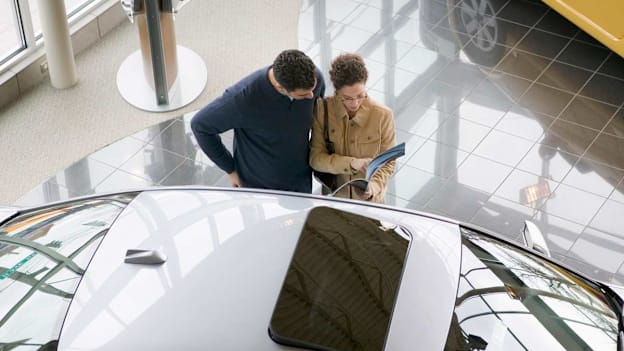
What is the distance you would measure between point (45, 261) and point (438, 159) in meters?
3.48

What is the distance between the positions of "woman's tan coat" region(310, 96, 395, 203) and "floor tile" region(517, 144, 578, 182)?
81.9 inches

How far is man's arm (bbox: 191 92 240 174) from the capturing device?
4312 millimetres

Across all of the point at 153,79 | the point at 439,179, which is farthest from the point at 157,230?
the point at 153,79

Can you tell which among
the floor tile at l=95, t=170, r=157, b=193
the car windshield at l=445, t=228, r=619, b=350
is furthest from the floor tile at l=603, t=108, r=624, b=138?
the floor tile at l=95, t=170, r=157, b=193

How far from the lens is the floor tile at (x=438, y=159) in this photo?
6219mm

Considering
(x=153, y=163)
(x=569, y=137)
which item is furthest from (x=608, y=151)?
(x=153, y=163)

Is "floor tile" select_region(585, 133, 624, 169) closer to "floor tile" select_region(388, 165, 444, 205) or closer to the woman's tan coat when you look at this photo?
"floor tile" select_region(388, 165, 444, 205)

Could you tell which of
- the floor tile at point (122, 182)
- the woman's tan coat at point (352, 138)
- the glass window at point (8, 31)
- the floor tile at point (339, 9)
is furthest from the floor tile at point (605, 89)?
the glass window at point (8, 31)

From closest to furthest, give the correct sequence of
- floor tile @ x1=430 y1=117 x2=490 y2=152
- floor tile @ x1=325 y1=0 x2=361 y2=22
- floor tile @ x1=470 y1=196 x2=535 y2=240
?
floor tile @ x1=470 y1=196 x2=535 y2=240 → floor tile @ x1=430 y1=117 x2=490 y2=152 → floor tile @ x1=325 y1=0 x2=361 y2=22

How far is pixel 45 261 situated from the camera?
3.35 metres

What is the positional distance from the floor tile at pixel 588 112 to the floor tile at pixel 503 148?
46cm

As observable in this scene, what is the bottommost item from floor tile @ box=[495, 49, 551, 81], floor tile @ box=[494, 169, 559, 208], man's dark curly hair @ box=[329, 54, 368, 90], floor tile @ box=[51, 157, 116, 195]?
floor tile @ box=[494, 169, 559, 208]

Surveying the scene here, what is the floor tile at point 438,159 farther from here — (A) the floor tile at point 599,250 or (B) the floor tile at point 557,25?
(B) the floor tile at point 557,25

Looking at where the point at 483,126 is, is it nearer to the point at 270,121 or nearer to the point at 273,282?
the point at 270,121
